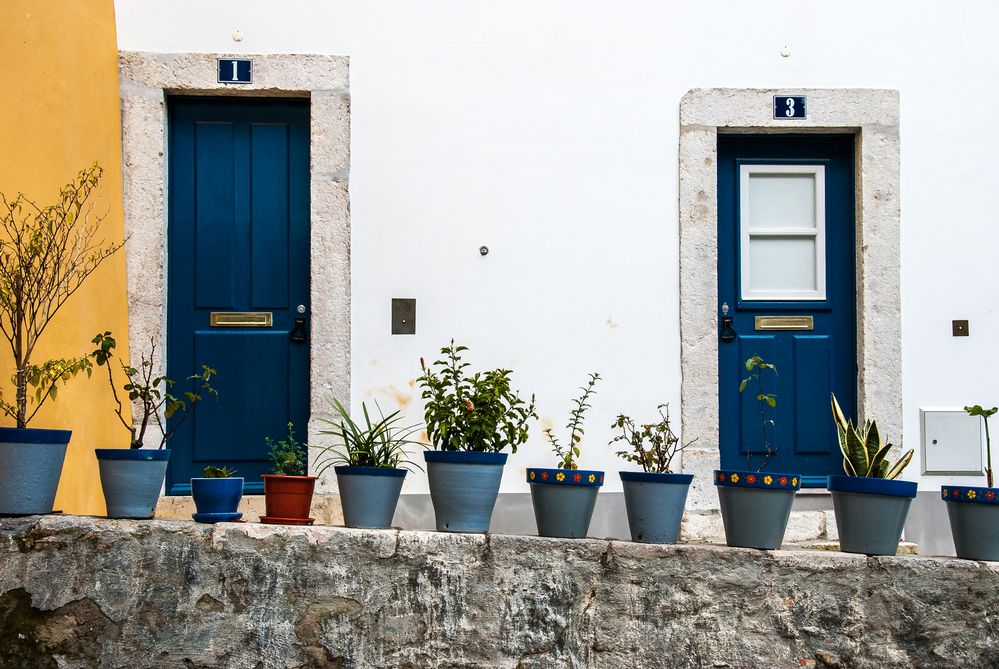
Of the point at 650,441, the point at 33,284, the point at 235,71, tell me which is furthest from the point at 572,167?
the point at 33,284

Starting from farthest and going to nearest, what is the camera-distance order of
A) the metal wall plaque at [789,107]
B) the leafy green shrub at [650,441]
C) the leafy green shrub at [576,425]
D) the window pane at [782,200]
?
1. the window pane at [782,200]
2. the metal wall plaque at [789,107]
3. the leafy green shrub at [576,425]
4. the leafy green shrub at [650,441]

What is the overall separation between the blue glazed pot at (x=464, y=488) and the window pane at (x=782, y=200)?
2.19 meters

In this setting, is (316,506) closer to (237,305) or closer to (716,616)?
(237,305)

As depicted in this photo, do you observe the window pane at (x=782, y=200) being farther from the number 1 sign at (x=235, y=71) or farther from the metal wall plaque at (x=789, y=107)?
the number 1 sign at (x=235, y=71)

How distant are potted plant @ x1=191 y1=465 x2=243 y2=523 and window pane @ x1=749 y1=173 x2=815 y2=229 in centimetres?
285

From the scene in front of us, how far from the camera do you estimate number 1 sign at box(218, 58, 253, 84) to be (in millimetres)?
5410

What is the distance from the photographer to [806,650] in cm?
401

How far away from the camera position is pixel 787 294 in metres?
5.62

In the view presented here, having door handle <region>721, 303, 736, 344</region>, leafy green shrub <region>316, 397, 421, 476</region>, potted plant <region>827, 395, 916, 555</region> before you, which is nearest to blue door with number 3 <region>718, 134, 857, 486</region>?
door handle <region>721, 303, 736, 344</region>

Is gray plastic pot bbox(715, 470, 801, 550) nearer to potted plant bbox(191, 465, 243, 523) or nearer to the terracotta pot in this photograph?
the terracotta pot

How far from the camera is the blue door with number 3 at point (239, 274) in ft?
17.9

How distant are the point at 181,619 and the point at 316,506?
1.37 meters

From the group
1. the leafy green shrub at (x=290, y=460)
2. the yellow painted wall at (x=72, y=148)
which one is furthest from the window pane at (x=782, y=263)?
the yellow painted wall at (x=72, y=148)

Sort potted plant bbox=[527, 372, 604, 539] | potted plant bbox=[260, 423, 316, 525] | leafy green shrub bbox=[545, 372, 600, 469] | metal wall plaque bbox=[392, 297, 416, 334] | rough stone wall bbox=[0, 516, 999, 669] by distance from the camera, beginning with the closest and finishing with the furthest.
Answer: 1. rough stone wall bbox=[0, 516, 999, 669]
2. potted plant bbox=[527, 372, 604, 539]
3. potted plant bbox=[260, 423, 316, 525]
4. leafy green shrub bbox=[545, 372, 600, 469]
5. metal wall plaque bbox=[392, 297, 416, 334]
